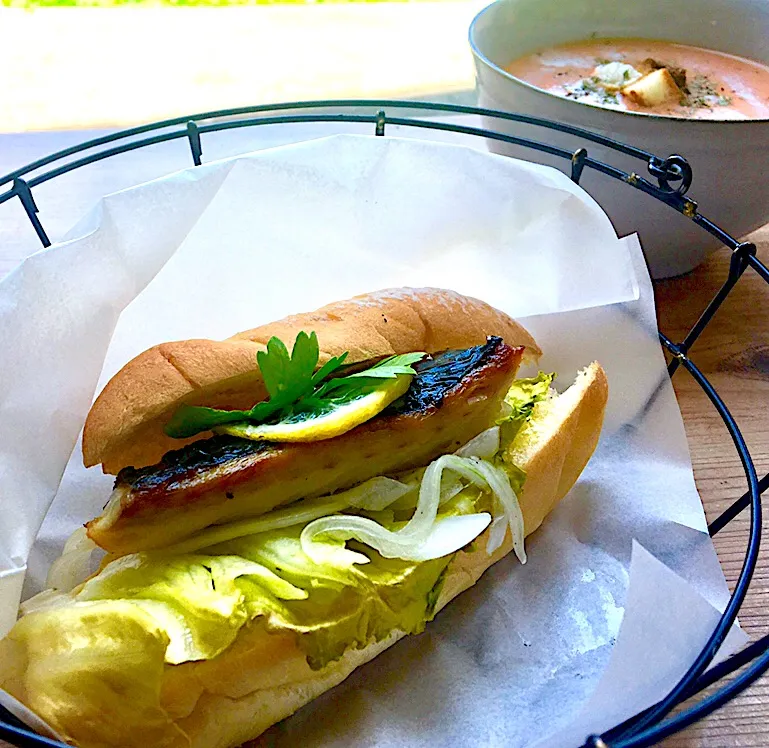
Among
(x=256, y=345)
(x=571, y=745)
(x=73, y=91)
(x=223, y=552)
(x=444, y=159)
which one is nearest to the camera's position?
(x=571, y=745)

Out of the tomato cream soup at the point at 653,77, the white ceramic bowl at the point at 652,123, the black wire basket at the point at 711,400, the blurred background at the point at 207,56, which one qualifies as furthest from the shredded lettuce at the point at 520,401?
the blurred background at the point at 207,56

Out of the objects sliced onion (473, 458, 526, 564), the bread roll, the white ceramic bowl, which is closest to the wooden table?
the white ceramic bowl

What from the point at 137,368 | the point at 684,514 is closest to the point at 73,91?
the point at 137,368

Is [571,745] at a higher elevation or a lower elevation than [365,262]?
lower

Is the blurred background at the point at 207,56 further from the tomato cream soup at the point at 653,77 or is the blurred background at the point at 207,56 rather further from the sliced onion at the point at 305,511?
the sliced onion at the point at 305,511

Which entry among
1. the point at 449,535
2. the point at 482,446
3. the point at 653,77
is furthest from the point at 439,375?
the point at 653,77

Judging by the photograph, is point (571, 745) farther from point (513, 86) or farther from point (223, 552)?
point (513, 86)
